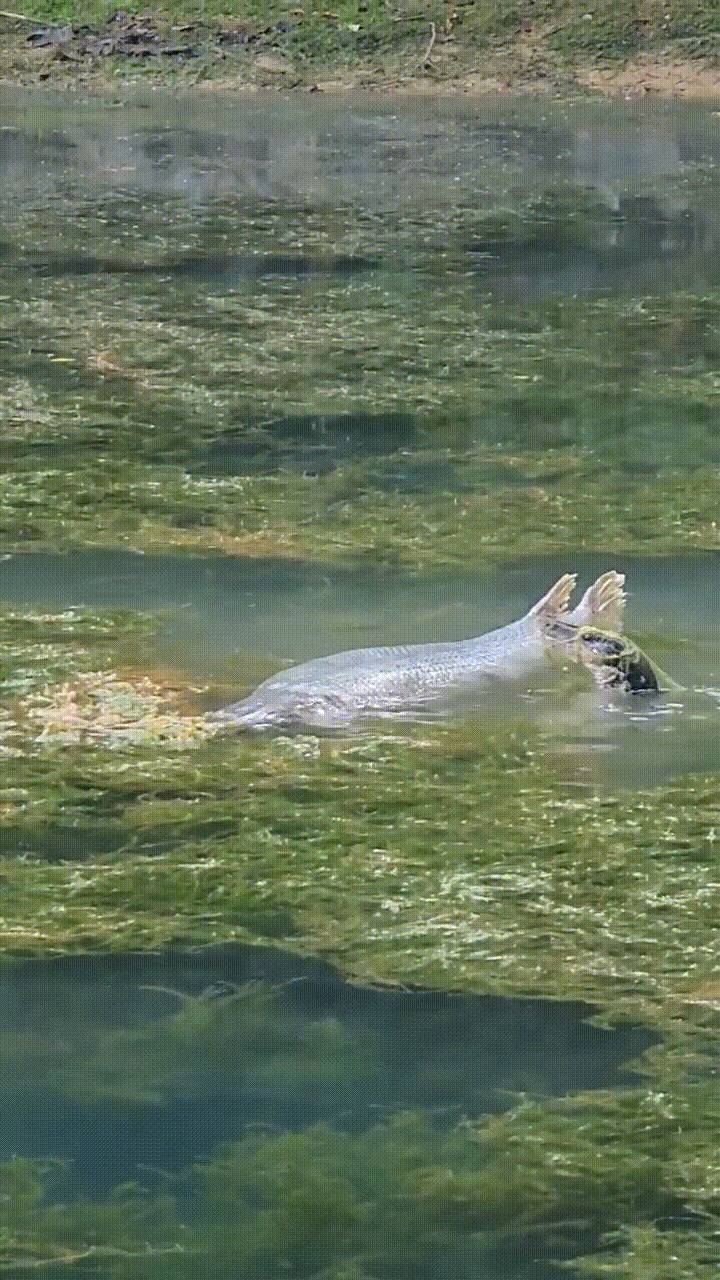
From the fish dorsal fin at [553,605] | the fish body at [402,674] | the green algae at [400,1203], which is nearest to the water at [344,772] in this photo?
the green algae at [400,1203]

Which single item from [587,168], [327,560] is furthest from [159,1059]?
[587,168]

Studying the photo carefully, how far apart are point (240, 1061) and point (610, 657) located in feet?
6.58

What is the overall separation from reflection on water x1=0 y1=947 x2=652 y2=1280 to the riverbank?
12744 millimetres

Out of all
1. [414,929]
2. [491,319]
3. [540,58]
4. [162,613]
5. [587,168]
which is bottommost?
[414,929]

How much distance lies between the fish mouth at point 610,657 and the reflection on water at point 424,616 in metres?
0.07

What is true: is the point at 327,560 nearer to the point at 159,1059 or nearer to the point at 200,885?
the point at 200,885

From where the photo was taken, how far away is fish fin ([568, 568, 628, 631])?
5.89 m

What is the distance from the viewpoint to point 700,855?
184 inches

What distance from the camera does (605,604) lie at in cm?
593

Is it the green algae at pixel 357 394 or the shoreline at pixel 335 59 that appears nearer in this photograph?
the green algae at pixel 357 394

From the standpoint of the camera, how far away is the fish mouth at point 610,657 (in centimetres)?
557

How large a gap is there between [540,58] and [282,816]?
12.3 metres

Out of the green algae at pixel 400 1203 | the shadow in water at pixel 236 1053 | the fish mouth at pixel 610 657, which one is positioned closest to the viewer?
the green algae at pixel 400 1203

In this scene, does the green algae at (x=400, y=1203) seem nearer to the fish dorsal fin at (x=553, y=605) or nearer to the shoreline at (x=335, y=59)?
the fish dorsal fin at (x=553, y=605)
